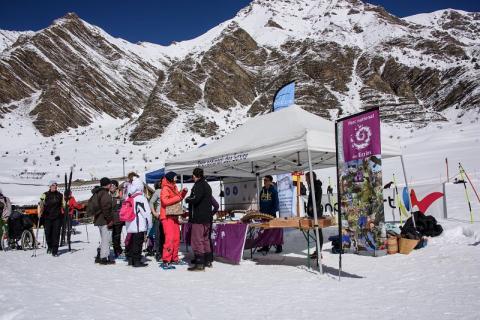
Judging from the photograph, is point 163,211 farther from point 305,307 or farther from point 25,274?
point 305,307

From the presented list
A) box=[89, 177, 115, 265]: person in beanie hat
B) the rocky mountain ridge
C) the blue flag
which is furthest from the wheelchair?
the rocky mountain ridge

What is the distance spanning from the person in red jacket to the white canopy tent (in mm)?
1707

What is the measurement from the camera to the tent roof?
8.40 metres

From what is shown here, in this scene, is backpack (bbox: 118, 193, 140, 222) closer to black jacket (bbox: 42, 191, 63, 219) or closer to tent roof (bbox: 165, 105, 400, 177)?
tent roof (bbox: 165, 105, 400, 177)

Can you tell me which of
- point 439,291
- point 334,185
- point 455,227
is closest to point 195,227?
point 439,291

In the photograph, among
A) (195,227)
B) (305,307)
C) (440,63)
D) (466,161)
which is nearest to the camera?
(305,307)

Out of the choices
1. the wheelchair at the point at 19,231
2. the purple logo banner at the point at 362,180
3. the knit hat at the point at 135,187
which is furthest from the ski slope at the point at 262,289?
the wheelchair at the point at 19,231

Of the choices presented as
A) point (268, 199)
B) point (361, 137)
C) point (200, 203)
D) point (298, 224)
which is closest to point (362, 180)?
point (361, 137)

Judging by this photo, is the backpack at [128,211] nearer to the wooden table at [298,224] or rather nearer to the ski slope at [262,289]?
the ski slope at [262,289]

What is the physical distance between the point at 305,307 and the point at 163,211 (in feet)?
13.0

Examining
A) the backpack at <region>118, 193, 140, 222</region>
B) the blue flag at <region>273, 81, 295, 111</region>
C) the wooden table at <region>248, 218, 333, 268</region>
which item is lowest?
the wooden table at <region>248, 218, 333, 268</region>

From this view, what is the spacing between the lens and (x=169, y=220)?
841cm

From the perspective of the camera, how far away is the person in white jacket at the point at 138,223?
8555 millimetres

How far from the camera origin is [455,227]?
10.1 meters
